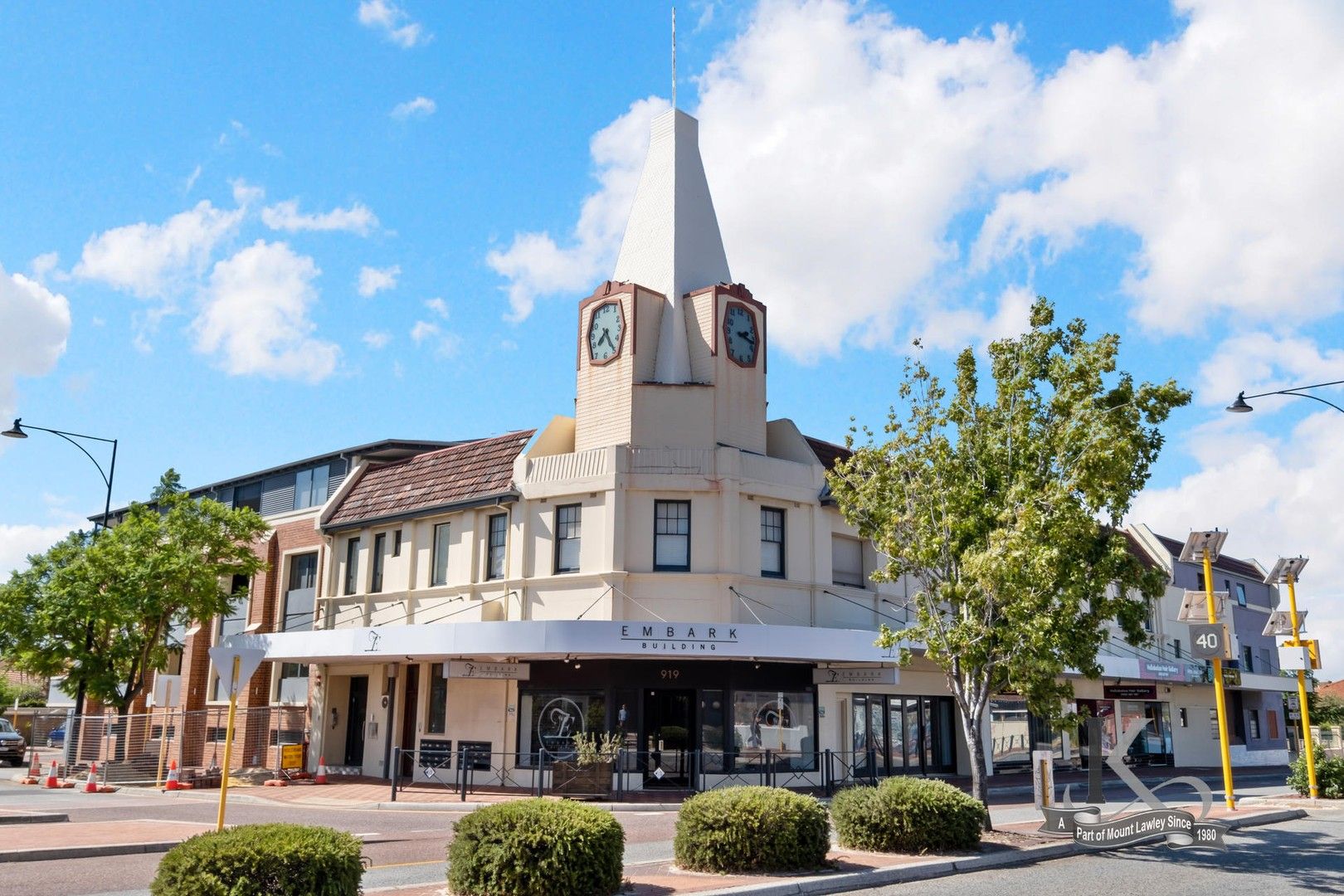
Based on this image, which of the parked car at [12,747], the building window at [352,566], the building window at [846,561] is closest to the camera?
the building window at [846,561]

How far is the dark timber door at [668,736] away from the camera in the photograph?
24844 millimetres

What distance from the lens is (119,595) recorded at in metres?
29.6

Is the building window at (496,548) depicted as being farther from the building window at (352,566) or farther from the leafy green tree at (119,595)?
the leafy green tree at (119,595)

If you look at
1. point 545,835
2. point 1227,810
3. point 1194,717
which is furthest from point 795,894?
point 1194,717

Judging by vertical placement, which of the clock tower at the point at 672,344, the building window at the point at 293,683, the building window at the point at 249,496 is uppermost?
the clock tower at the point at 672,344

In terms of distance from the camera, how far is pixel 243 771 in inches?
1198

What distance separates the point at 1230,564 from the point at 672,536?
33.0 metres

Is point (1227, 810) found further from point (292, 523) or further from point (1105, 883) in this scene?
point (292, 523)

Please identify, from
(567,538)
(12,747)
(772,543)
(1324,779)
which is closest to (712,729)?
(772,543)

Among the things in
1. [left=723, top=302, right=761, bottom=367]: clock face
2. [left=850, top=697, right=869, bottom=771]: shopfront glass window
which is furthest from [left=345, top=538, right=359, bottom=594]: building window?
[left=850, top=697, right=869, bottom=771]: shopfront glass window

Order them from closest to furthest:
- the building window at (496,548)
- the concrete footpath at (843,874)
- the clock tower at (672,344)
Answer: the concrete footpath at (843,874)
the clock tower at (672,344)
the building window at (496,548)

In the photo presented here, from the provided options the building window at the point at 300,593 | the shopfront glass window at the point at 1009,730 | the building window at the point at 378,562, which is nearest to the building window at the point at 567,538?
the building window at the point at 378,562

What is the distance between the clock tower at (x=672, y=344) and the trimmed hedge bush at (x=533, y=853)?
1634cm

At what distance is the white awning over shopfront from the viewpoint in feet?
76.3
